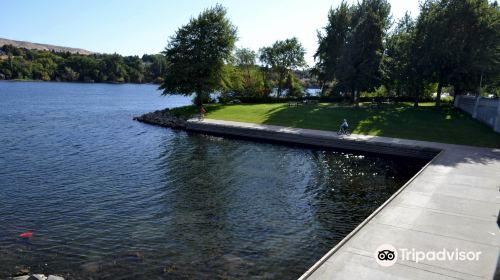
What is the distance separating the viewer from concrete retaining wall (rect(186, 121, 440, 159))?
94.6 ft

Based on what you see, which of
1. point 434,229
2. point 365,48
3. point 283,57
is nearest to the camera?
point 434,229

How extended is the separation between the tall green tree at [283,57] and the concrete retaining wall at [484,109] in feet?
96.1

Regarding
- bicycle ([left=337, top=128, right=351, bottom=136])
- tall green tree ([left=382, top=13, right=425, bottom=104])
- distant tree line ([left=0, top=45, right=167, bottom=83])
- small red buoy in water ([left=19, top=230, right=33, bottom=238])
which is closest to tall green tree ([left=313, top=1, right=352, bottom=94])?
tall green tree ([left=382, top=13, right=425, bottom=104])

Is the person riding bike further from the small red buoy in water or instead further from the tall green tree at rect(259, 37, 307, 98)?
the tall green tree at rect(259, 37, 307, 98)

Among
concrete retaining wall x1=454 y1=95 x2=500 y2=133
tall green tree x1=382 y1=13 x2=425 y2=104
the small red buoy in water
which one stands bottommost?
the small red buoy in water

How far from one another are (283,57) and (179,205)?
53.5 meters

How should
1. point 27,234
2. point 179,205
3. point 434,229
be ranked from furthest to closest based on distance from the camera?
point 179,205
point 27,234
point 434,229

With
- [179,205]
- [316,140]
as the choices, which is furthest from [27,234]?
[316,140]

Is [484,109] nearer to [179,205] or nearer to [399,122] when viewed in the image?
[399,122]

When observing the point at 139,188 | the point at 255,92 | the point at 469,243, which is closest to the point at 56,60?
the point at 255,92

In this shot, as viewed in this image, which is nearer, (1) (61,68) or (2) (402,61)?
(2) (402,61)

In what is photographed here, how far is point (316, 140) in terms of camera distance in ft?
108

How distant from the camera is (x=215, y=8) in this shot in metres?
52.0

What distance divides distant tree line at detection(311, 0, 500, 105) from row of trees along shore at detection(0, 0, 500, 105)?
103 millimetres
